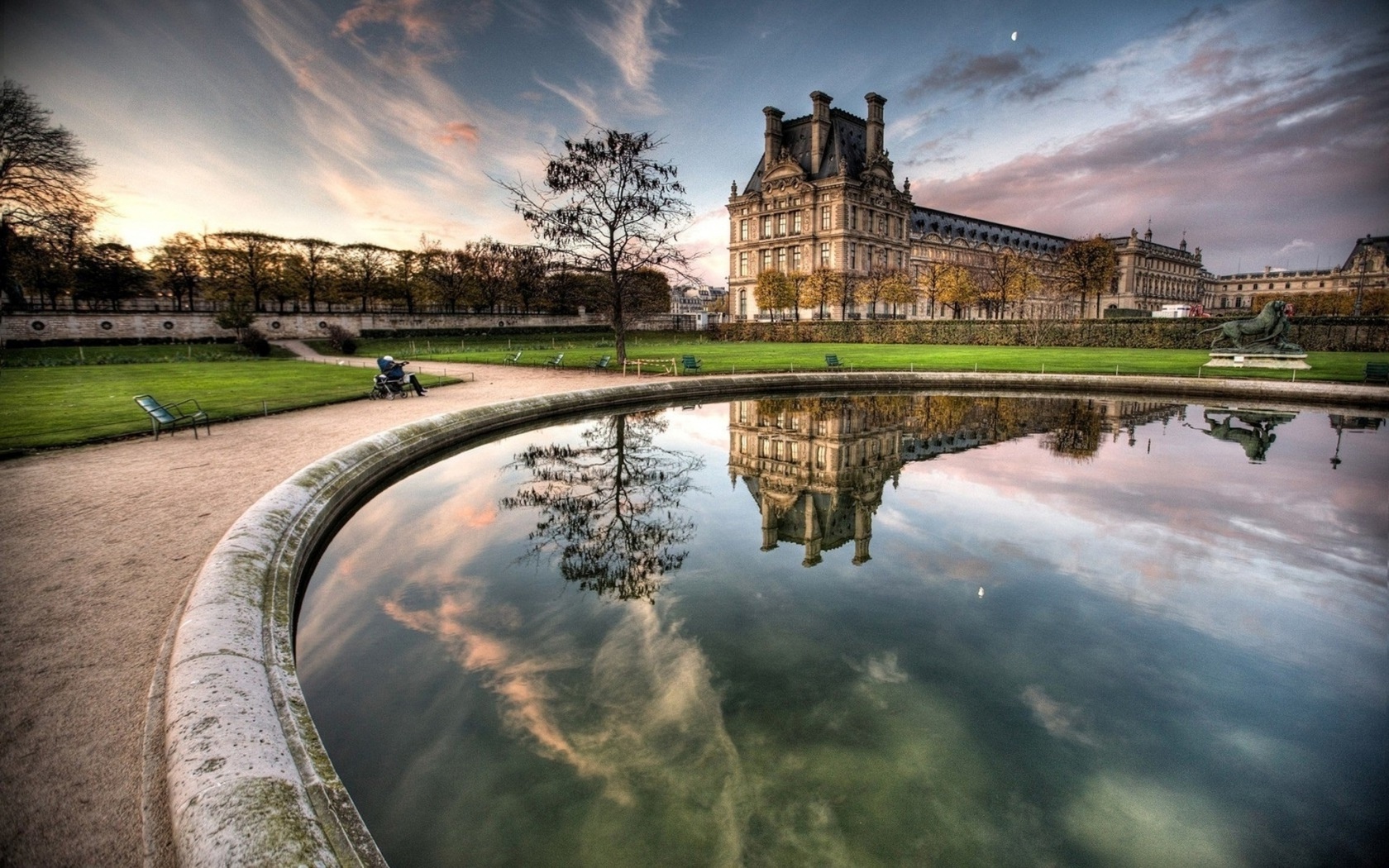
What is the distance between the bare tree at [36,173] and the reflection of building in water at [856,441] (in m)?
27.4

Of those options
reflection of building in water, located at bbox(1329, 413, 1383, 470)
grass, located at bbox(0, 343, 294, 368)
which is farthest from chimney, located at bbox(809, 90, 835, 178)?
reflection of building in water, located at bbox(1329, 413, 1383, 470)

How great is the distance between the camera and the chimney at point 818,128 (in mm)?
61250

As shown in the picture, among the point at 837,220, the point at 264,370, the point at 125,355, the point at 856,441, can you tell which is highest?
the point at 837,220

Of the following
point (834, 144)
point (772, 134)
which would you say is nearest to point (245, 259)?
point (772, 134)

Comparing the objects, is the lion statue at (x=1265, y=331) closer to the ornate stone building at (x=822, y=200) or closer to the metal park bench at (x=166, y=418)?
the metal park bench at (x=166, y=418)

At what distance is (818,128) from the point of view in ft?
205

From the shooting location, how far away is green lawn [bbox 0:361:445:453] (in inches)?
464

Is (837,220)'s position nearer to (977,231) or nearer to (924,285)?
(924,285)

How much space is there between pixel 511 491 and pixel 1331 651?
30.4 ft

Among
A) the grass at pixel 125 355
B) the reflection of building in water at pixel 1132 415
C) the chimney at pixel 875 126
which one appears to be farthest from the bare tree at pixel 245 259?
the chimney at pixel 875 126

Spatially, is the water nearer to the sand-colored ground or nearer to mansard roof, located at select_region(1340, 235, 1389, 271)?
the sand-colored ground

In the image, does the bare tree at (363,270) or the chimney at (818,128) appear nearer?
the bare tree at (363,270)

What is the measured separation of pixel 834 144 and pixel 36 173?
5969cm

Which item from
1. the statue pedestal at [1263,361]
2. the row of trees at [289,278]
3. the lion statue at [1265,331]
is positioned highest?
the row of trees at [289,278]
